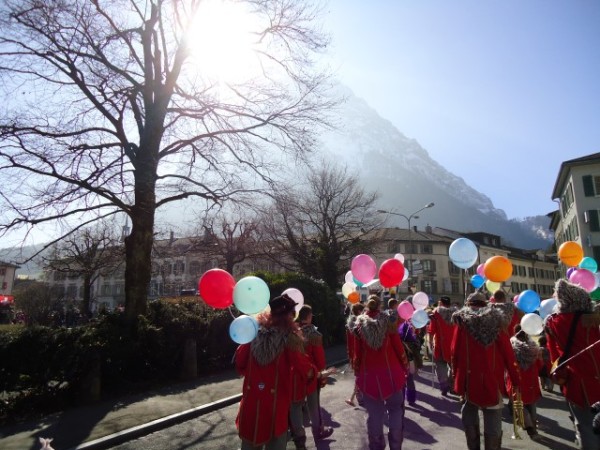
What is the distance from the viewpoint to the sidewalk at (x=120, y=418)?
6.02 meters

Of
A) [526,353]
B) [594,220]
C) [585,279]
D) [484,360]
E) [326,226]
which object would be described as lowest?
[526,353]

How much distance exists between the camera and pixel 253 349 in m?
3.66

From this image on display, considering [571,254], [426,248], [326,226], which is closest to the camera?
[571,254]

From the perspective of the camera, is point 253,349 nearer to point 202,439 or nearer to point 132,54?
point 202,439

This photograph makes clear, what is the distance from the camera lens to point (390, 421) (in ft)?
15.5

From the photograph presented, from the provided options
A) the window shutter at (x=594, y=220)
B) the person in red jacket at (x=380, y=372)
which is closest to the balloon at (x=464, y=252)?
the person in red jacket at (x=380, y=372)

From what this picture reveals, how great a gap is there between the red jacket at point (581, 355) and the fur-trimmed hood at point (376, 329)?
1.86 m

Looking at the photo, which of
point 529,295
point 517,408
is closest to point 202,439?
point 517,408

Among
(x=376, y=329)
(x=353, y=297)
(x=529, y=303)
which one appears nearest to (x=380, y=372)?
(x=376, y=329)

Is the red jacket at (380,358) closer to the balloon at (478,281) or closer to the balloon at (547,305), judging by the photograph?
the balloon at (547,305)

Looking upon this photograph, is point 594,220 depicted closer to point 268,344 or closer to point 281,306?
point 281,306

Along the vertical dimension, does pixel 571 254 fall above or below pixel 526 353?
above

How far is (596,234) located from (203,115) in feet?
112

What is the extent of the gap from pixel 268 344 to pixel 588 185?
39241mm
